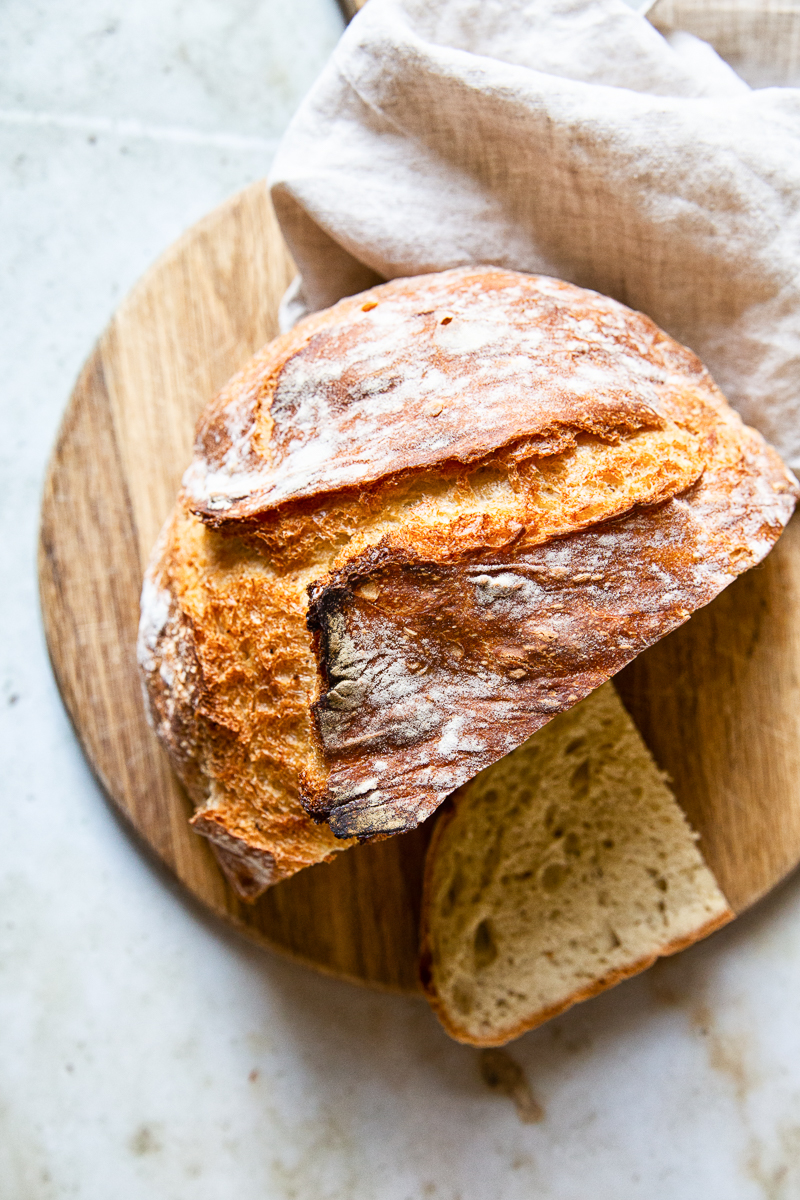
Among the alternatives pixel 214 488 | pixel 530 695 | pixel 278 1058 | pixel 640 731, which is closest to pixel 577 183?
pixel 214 488

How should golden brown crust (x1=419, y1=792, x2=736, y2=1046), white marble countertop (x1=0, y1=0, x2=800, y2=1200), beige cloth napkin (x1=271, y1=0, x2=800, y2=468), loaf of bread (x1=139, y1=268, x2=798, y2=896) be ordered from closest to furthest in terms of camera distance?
loaf of bread (x1=139, y1=268, x2=798, y2=896), beige cloth napkin (x1=271, y1=0, x2=800, y2=468), golden brown crust (x1=419, y1=792, x2=736, y2=1046), white marble countertop (x1=0, y1=0, x2=800, y2=1200)

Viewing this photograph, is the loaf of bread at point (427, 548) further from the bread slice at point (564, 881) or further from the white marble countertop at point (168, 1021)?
the white marble countertop at point (168, 1021)

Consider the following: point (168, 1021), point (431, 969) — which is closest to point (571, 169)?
point (431, 969)

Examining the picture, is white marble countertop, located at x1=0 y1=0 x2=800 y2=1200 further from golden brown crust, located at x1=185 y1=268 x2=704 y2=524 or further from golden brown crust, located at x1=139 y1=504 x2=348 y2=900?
golden brown crust, located at x1=185 y1=268 x2=704 y2=524

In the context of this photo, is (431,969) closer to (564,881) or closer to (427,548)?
(564,881)

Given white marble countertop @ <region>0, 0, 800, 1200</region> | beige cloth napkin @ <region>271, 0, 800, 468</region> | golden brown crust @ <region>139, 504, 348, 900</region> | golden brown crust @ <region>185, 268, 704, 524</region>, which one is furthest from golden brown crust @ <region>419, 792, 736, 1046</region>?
beige cloth napkin @ <region>271, 0, 800, 468</region>

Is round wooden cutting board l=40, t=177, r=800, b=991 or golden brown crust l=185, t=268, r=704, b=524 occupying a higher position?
golden brown crust l=185, t=268, r=704, b=524

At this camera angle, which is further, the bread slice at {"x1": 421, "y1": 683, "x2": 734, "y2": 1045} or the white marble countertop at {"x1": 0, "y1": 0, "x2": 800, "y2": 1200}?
the white marble countertop at {"x1": 0, "y1": 0, "x2": 800, "y2": 1200}

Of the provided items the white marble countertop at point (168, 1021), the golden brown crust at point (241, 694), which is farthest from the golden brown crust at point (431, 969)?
the golden brown crust at point (241, 694)
